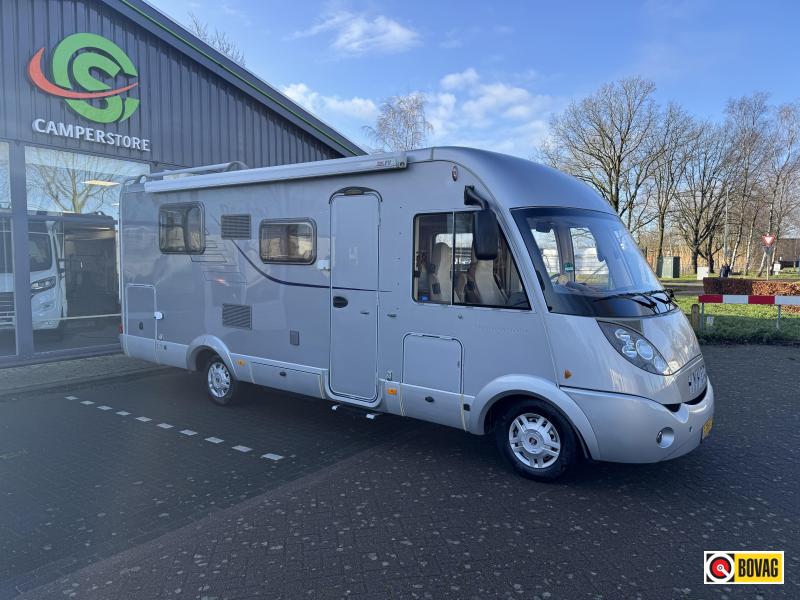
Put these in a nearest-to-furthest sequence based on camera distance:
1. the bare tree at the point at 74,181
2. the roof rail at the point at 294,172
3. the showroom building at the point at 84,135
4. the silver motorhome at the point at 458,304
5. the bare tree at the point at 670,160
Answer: the silver motorhome at the point at 458,304 < the roof rail at the point at 294,172 < the showroom building at the point at 84,135 < the bare tree at the point at 74,181 < the bare tree at the point at 670,160

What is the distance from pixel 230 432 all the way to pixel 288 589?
310 centimetres

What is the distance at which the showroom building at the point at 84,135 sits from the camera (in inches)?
352

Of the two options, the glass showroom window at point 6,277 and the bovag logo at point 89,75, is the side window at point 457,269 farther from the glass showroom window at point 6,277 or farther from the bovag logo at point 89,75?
the glass showroom window at point 6,277

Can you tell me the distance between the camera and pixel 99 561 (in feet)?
11.6

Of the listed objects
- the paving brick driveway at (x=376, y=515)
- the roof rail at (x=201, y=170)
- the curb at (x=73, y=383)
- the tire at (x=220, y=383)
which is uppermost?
the roof rail at (x=201, y=170)

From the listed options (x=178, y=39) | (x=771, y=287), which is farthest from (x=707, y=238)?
(x=178, y=39)

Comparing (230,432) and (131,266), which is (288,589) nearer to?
(230,432)

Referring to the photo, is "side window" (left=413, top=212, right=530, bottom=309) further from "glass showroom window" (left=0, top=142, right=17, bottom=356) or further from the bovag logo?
"glass showroom window" (left=0, top=142, right=17, bottom=356)

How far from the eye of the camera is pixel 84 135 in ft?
31.2

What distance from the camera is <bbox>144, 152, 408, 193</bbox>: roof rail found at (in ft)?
17.2

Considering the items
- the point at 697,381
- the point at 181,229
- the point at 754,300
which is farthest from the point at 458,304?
the point at 754,300

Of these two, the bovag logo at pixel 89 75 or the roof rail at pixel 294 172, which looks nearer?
the roof rail at pixel 294 172

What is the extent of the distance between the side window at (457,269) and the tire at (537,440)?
86cm

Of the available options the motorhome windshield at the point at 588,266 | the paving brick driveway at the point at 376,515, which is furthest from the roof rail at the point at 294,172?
the paving brick driveway at the point at 376,515
